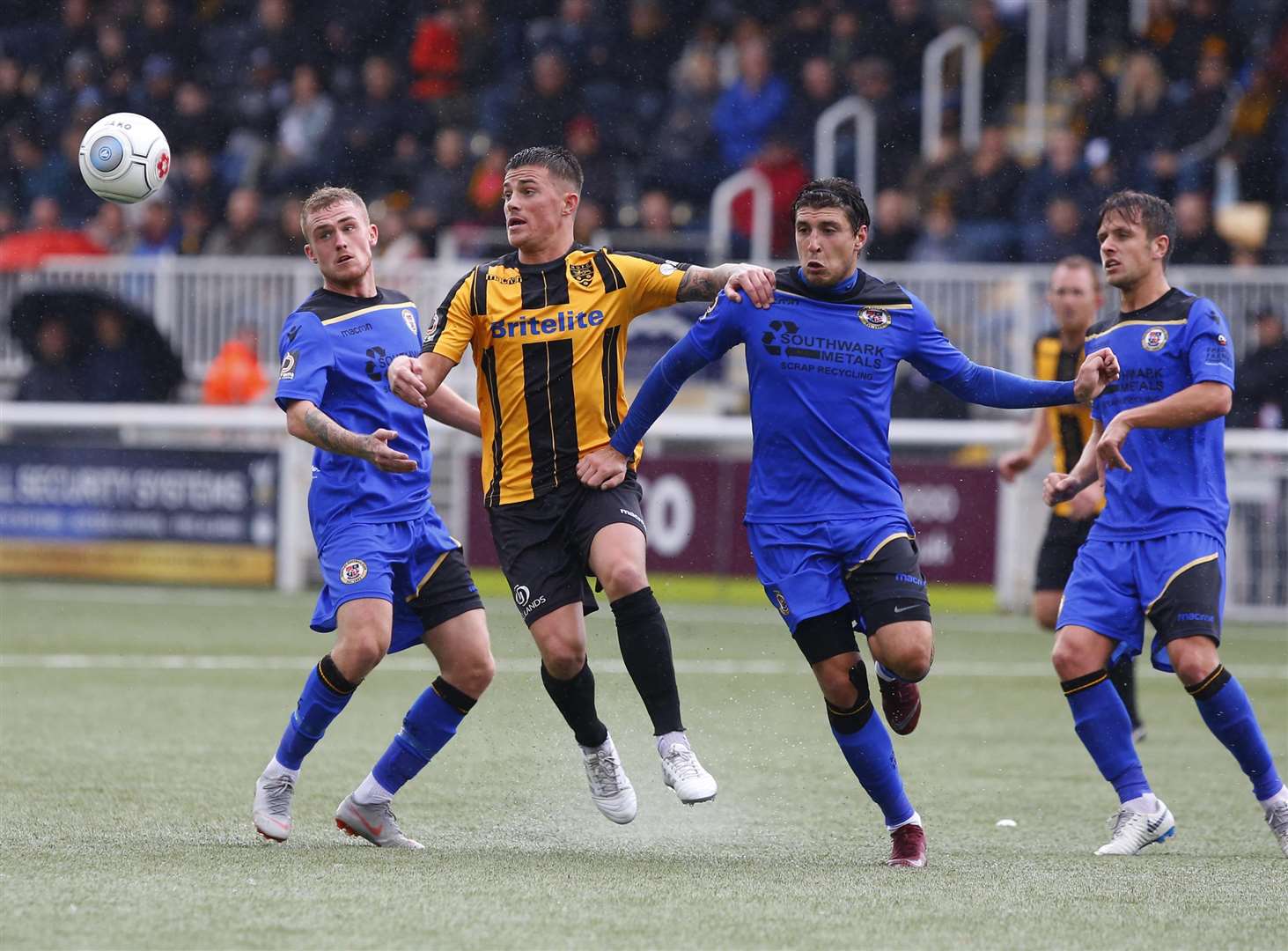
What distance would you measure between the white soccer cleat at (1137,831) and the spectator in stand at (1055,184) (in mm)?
9469

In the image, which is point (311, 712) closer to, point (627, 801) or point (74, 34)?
point (627, 801)

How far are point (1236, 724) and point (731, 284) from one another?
7.01ft

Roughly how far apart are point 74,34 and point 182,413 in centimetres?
789

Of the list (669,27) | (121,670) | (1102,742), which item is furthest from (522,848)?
(669,27)

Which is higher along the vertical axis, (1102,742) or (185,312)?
(185,312)

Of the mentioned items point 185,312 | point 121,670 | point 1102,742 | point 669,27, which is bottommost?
point 121,670

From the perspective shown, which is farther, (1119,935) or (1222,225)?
(1222,225)

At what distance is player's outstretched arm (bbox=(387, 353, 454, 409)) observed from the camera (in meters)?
5.80

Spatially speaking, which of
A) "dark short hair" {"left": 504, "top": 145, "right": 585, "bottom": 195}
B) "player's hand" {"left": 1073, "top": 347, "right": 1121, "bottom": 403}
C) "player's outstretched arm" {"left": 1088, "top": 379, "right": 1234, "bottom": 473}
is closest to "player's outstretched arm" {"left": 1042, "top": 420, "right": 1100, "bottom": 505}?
"player's outstretched arm" {"left": 1088, "top": 379, "right": 1234, "bottom": 473}

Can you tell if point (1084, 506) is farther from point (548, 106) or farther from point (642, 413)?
point (548, 106)

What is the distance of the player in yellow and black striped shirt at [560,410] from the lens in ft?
19.8

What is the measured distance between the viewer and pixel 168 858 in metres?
5.54

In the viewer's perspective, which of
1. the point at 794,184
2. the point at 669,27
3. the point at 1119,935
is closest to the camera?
the point at 1119,935

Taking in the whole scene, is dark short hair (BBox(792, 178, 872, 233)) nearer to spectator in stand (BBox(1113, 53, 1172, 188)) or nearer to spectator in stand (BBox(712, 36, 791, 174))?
spectator in stand (BBox(1113, 53, 1172, 188))
